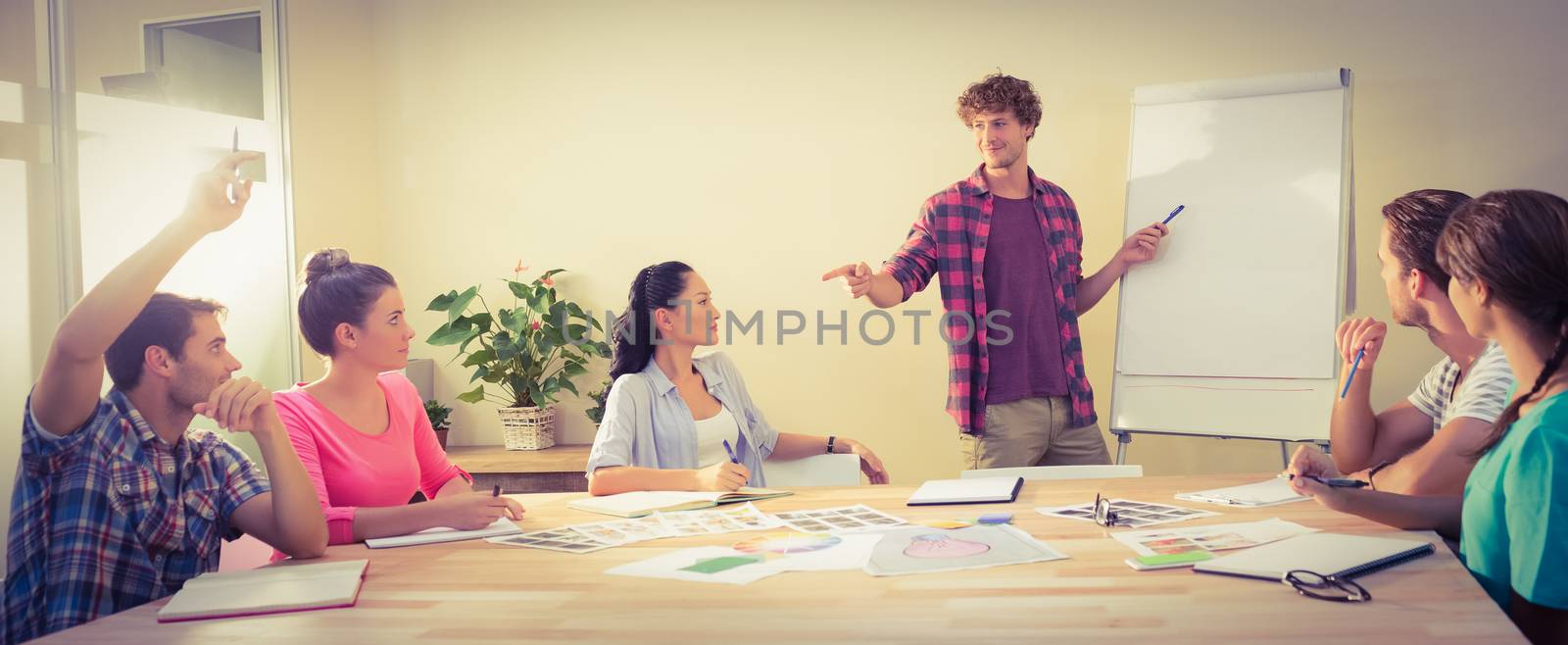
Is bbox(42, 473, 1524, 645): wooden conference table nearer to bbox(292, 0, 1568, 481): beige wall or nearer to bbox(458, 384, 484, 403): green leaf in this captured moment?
bbox(292, 0, 1568, 481): beige wall

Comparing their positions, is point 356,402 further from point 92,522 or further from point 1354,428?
point 1354,428

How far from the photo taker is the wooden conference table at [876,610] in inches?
55.9

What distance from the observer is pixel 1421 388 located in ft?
8.08

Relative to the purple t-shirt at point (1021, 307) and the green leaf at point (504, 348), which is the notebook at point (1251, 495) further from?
the green leaf at point (504, 348)

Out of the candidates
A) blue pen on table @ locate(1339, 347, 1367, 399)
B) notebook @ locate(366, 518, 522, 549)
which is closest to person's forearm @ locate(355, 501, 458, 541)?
notebook @ locate(366, 518, 522, 549)

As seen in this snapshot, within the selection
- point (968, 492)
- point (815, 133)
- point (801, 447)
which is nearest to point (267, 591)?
point (968, 492)

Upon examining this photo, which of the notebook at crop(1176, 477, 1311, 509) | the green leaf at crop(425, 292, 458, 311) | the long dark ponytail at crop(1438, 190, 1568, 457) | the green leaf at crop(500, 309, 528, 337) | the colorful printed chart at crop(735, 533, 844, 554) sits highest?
the long dark ponytail at crop(1438, 190, 1568, 457)

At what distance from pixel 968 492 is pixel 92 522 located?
1.57m

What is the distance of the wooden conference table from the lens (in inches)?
55.9

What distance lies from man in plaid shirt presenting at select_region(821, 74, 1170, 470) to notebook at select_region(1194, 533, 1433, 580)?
1.56 meters

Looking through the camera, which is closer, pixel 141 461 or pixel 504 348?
pixel 141 461

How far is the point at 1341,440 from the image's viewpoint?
248 cm

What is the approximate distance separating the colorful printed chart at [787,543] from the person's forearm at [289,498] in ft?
2.42

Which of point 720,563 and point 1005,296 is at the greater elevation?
point 1005,296
